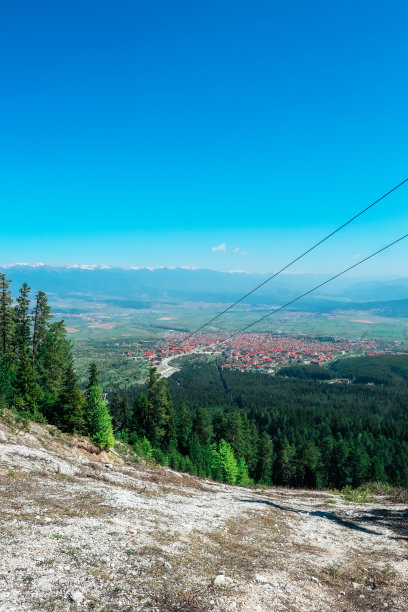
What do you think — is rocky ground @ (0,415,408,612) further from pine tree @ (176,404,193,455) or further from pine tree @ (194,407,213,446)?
pine tree @ (194,407,213,446)

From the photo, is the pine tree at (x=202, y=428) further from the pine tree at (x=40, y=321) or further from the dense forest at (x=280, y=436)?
the pine tree at (x=40, y=321)

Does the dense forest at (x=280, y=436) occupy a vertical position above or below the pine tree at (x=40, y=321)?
below

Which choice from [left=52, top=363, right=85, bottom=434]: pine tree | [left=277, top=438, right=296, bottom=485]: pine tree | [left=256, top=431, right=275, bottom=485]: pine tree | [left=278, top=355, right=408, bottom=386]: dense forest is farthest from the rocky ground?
[left=278, top=355, right=408, bottom=386]: dense forest

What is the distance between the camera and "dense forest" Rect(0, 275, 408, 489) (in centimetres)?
2711

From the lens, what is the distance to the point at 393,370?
169m

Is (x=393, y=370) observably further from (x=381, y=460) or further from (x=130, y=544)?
(x=130, y=544)

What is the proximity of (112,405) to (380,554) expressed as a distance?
43.2 m

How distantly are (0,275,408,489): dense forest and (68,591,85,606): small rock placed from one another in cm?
2067

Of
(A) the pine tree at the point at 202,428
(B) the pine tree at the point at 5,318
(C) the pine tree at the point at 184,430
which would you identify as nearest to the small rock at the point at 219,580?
(B) the pine tree at the point at 5,318

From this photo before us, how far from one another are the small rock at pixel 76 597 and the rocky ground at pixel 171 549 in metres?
0.02

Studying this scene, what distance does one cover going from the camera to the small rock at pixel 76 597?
6666 millimetres

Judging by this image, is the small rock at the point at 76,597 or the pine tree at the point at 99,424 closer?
the small rock at the point at 76,597

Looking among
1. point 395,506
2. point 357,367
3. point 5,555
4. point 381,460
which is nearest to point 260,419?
point 381,460

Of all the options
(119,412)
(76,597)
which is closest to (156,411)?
(119,412)
